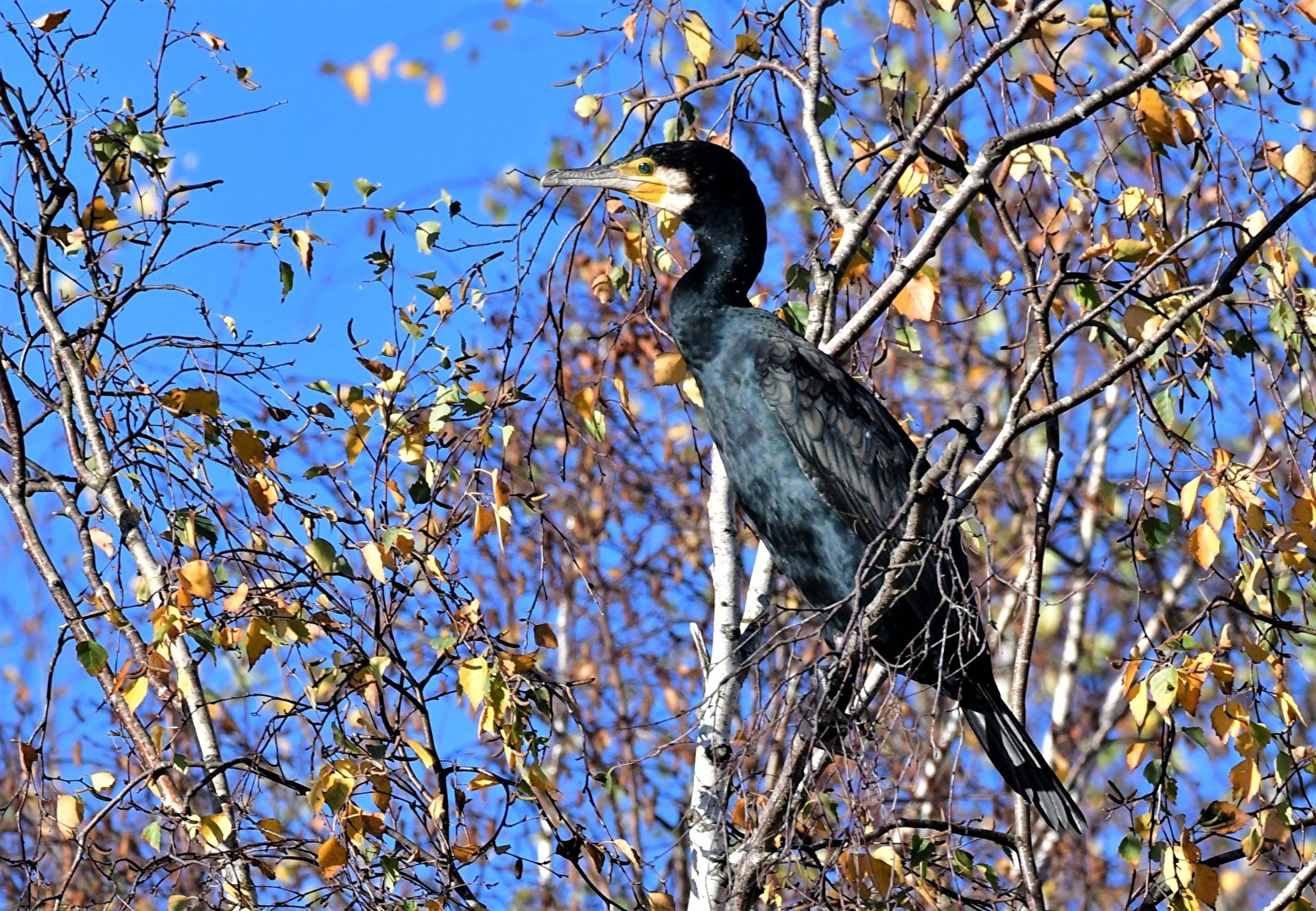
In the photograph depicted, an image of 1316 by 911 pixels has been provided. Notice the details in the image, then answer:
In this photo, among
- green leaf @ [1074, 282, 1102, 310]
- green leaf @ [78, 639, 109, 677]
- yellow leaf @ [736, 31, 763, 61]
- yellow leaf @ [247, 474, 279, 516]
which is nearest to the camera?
green leaf @ [78, 639, 109, 677]

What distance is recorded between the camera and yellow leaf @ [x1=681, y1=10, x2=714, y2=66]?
11.7 ft

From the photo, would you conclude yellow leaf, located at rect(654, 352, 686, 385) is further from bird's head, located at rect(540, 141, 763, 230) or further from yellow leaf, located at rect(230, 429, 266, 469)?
yellow leaf, located at rect(230, 429, 266, 469)

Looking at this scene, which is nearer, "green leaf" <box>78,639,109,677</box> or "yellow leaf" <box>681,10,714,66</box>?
"green leaf" <box>78,639,109,677</box>

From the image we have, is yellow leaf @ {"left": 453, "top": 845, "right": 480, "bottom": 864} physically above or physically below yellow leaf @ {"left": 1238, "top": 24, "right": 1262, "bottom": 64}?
below

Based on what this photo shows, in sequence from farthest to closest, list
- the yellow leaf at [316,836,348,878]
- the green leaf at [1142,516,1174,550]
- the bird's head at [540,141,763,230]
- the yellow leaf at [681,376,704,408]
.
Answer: the bird's head at [540,141,763,230] → the yellow leaf at [681,376,704,408] → the green leaf at [1142,516,1174,550] → the yellow leaf at [316,836,348,878]

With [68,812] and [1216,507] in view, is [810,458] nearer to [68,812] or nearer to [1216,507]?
[1216,507]

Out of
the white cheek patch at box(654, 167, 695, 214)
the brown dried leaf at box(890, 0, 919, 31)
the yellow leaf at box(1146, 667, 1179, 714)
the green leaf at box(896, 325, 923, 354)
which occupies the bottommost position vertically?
the yellow leaf at box(1146, 667, 1179, 714)

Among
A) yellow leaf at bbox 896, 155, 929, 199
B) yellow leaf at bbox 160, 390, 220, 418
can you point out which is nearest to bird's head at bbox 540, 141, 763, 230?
yellow leaf at bbox 896, 155, 929, 199

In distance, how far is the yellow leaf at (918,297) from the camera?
322 centimetres

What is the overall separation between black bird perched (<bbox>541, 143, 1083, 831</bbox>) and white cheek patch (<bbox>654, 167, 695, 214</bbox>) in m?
0.11

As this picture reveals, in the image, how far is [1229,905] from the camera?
8570 mm

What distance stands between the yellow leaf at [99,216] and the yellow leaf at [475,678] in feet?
3.98

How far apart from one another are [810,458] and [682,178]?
2.89ft

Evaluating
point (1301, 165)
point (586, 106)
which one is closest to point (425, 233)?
point (586, 106)
